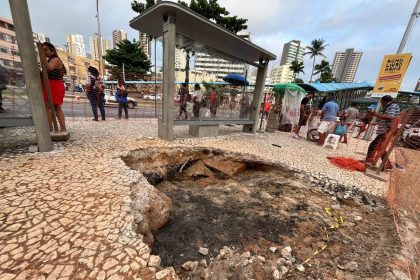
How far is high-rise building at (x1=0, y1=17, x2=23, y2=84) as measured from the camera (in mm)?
3014

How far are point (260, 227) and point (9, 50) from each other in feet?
17.0

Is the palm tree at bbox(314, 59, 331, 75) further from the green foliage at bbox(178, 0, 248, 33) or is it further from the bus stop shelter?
the bus stop shelter

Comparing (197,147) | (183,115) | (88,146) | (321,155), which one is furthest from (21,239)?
(321,155)

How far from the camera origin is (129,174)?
9.99ft

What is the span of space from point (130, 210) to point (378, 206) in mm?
4425

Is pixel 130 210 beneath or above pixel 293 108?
beneath

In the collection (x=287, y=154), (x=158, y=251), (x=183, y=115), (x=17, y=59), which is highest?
(x=17, y=59)

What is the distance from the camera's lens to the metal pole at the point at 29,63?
2.87 metres

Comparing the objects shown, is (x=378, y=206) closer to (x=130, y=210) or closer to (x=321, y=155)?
(x=321, y=155)

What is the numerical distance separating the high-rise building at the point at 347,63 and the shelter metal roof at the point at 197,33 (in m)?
69.2

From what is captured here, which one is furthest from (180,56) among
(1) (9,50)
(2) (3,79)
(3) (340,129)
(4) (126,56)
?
(4) (126,56)

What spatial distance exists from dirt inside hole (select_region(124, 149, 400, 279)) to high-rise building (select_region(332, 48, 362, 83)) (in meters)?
72.3

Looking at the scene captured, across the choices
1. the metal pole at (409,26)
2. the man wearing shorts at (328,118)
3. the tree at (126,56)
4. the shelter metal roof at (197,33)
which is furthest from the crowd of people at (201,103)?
the tree at (126,56)

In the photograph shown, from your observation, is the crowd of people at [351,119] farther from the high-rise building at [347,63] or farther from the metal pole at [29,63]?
the high-rise building at [347,63]
